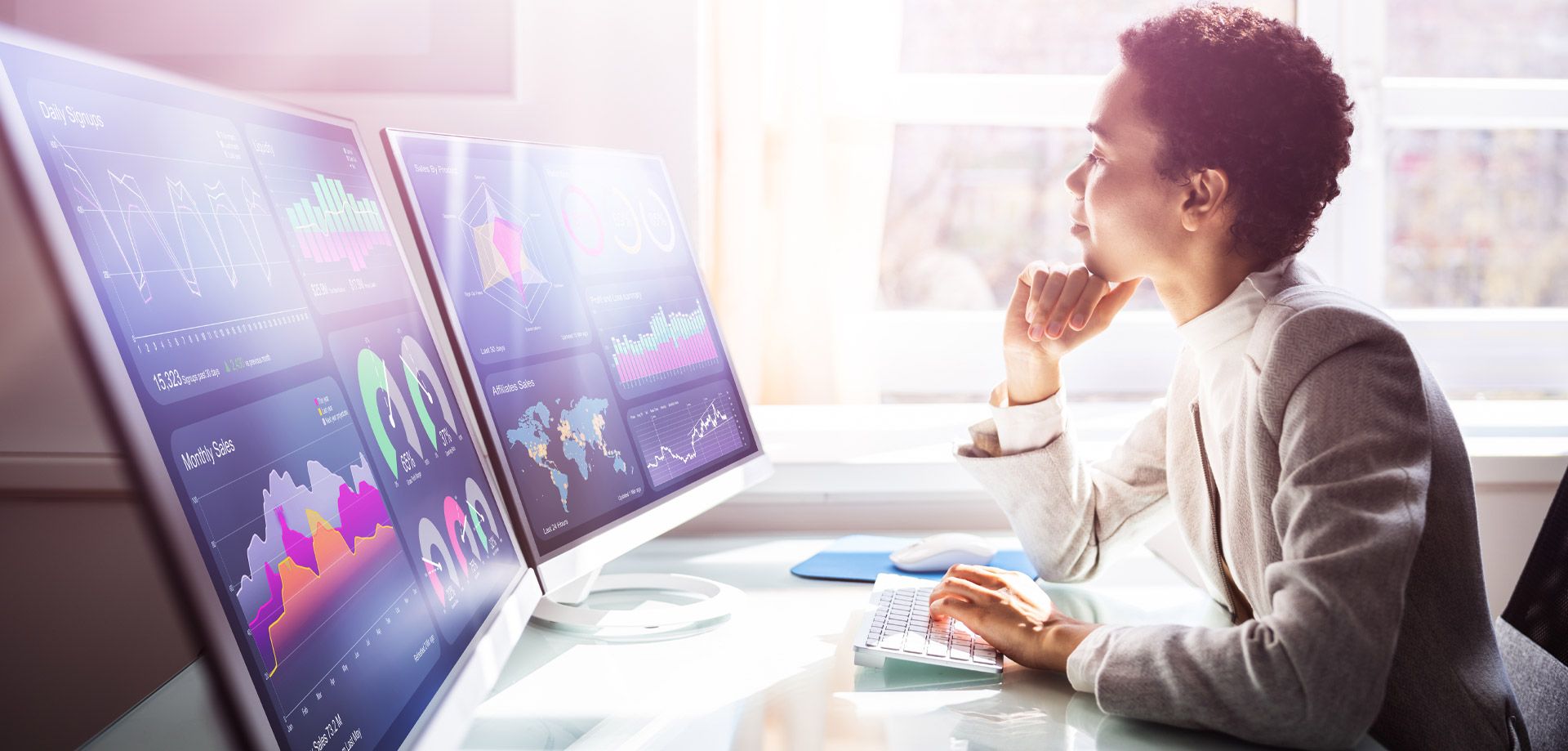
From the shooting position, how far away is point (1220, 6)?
110cm

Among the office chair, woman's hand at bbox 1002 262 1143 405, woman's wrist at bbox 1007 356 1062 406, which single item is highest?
woman's hand at bbox 1002 262 1143 405

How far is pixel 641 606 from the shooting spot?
1.22 metres

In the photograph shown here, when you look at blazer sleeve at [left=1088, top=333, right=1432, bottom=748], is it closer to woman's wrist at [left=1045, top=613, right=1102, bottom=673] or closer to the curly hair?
woman's wrist at [left=1045, top=613, right=1102, bottom=673]

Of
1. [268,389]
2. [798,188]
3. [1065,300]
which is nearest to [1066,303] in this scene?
[1065,300]

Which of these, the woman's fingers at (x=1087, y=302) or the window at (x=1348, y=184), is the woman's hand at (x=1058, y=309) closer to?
the woman's fingers at (x=1087, y=302)

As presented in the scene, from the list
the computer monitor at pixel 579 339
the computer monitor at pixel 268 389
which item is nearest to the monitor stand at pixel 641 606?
the computer monitor at pixel 579 339

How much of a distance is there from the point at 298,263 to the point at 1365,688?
30.6 inches

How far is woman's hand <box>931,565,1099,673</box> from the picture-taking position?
1.00m

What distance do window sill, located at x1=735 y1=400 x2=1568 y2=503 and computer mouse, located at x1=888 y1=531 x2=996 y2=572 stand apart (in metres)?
0.34

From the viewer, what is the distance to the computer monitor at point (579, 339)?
1.01 metres

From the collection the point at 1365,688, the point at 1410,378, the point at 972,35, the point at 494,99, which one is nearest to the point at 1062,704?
the point at 1365,688

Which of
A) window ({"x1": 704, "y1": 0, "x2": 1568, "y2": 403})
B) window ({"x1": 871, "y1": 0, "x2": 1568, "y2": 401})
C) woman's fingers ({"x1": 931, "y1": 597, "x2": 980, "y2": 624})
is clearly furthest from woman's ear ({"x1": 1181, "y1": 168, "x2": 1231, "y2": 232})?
window ({"x1": 871, "y1": 0, "x2": 1568, "y2": 401})

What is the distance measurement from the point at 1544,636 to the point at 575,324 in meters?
1.06

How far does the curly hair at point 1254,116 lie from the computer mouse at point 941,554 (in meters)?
0.50
